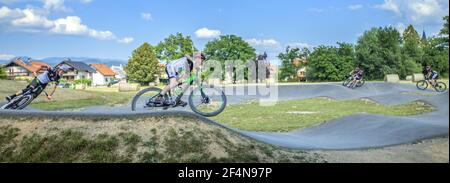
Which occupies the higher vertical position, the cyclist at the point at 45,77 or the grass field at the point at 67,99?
the cyclist at the point at 45,77

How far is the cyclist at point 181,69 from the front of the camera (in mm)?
12336

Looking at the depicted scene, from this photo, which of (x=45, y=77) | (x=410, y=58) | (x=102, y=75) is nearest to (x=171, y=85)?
(x=45, y=77)

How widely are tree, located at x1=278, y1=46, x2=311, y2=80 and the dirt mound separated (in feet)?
144

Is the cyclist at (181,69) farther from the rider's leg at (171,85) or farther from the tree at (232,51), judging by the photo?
the tree at (232,51)

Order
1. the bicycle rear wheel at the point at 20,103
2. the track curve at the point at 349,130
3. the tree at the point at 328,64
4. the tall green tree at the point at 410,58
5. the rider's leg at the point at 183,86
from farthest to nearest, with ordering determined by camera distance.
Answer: the tall green tree at the point at 410,58, the tree at the point at 328,64, the bicycle rear wheel at the point at 20,103, the rider's leg at the point at 183,86, the track curve at the point at 349,130

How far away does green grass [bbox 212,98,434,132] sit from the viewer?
16.8 m

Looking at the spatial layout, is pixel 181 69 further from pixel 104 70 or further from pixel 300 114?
pixel 104 70

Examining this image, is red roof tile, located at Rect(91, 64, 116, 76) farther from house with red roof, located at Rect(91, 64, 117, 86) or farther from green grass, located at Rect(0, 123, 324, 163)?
green grass, located at Rect(0, 123, 324, 163)

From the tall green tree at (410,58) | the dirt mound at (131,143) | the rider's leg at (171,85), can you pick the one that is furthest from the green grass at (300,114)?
the tall green tree at (410,58)

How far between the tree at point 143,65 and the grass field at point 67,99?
2.77m

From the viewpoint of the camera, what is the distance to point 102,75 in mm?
52281

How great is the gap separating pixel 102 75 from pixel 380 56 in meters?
31.2
